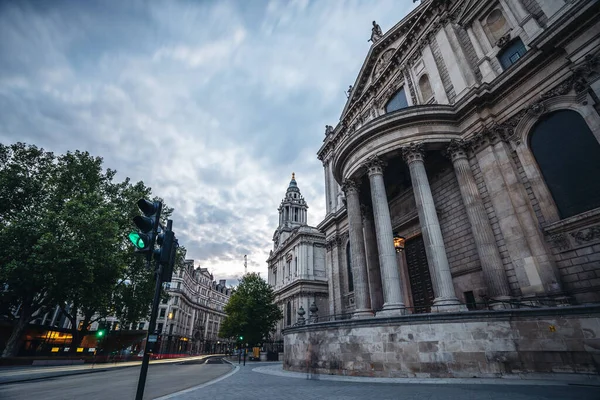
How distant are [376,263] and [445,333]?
355 inches

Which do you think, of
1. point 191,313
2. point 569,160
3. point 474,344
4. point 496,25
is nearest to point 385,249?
point 474,344

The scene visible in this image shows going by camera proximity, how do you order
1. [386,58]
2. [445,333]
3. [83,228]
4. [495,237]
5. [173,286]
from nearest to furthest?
[445,333]
[495,237]
[83,228]
[386,58]
[173,286]

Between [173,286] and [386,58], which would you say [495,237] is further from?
[173,286]

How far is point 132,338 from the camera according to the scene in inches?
1756

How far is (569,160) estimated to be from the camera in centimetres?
1123

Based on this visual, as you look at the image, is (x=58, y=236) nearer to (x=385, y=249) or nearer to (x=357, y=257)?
(x=357, y=257)

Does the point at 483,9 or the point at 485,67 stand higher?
the point at 483,9

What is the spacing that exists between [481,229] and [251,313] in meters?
32.7

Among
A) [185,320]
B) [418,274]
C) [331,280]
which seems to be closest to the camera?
[418,274]

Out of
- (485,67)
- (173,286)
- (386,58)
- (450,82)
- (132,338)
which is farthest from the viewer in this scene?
(173,286)

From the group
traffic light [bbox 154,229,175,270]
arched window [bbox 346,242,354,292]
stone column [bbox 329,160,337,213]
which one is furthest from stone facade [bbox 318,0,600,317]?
traffic light [bbox 154,229,175,270]

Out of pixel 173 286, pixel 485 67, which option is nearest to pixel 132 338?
pixel 173 286

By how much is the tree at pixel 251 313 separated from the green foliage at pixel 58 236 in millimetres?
13829

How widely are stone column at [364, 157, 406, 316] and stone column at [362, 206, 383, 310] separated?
4.64 metres
